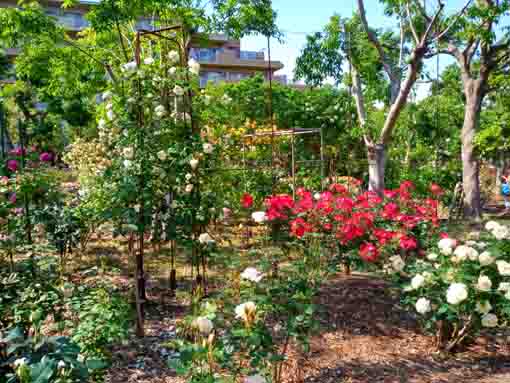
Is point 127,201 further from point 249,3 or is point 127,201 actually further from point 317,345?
point 249,3

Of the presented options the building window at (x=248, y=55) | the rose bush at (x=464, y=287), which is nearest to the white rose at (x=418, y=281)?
the rose bush at (x=464, y=287)

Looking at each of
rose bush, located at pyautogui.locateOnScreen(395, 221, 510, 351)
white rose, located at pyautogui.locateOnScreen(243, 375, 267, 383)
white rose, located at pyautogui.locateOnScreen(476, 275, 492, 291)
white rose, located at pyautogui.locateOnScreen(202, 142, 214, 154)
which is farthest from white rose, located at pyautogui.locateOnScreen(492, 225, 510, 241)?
white rose, located at pyautogui.locateOnScreen(202, 142, 214, 154)

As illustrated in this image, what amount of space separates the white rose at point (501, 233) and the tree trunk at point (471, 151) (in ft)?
17.4

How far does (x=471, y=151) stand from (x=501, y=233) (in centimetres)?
548

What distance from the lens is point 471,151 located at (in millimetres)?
7895

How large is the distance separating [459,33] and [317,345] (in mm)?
5441

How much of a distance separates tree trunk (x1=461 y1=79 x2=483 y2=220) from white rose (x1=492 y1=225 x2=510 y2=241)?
530cm

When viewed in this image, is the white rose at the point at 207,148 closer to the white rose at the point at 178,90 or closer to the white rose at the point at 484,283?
the white rose at the point at 178,90

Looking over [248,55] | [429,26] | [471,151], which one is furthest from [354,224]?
[248,55]

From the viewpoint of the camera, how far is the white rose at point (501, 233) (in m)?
3.00

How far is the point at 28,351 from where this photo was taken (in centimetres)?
169

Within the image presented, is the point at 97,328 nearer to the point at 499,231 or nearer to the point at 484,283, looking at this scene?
the point at 484,283

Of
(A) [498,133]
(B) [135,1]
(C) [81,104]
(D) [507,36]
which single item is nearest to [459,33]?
(D) [507,36]

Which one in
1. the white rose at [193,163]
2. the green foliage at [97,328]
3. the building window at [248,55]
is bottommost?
the green foliage at [97,328]
